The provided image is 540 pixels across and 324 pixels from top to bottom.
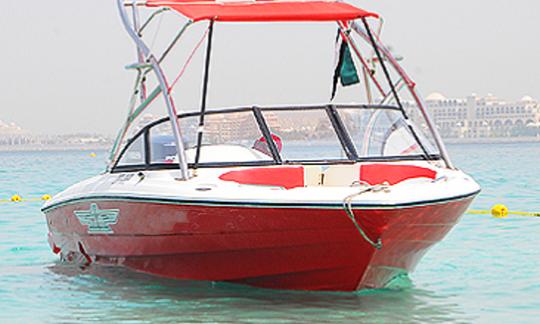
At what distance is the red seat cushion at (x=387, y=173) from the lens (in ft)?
29.0

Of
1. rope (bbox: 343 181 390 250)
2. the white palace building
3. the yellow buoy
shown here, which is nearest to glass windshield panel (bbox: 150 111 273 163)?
rope (bbox: 343 181 390 250)

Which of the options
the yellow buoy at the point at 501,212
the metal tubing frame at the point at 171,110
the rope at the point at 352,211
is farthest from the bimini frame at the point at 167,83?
the yellow buoy at the point at 501,212

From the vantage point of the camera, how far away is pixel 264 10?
872 cm

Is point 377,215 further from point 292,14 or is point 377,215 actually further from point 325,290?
point 292,14

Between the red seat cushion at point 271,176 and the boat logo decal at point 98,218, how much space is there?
3.47 feet

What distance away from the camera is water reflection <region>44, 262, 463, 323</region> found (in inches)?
312

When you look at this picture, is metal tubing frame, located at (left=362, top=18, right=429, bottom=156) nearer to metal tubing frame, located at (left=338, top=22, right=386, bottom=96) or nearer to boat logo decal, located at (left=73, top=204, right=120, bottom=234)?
metal tubing frame, located at (left=338, top=22, right=386, bottom=96)

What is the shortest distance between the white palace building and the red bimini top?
13999 centimetres

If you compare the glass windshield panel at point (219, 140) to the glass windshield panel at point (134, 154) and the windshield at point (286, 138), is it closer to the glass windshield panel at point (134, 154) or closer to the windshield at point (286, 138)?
the windshield at point (286, 138)

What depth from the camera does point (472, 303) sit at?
8.63 metres

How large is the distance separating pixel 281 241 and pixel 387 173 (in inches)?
58.1

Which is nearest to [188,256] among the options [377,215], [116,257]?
[116,257]

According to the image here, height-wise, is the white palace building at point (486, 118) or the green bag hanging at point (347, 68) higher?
the green bag hanging at point (347, 68)

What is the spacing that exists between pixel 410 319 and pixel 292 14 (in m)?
2.69
